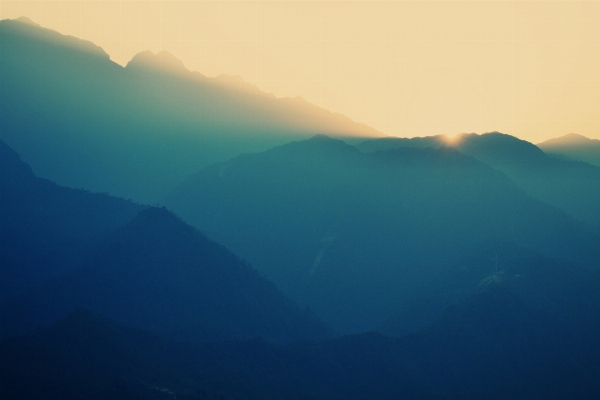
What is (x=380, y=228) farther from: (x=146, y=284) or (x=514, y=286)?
(x=146, y=284)

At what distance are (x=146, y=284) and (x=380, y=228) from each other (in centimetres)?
8299

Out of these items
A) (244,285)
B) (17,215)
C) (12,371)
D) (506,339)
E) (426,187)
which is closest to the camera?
(12,371)

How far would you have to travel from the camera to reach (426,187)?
18188cm

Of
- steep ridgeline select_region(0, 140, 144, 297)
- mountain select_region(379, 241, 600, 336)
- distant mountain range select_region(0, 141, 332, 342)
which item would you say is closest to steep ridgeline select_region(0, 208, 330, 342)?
distant mountain range select_region(0, 141, 332, 342)

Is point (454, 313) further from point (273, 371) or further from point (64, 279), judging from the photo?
point (64, 279)

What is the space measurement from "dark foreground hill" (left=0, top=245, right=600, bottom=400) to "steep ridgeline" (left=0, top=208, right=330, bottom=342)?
20327mm

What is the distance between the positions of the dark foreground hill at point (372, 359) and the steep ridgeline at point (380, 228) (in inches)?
1380

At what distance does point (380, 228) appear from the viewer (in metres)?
175

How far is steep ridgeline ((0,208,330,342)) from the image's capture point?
110m

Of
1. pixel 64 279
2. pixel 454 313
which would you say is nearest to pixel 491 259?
pixel 454 313

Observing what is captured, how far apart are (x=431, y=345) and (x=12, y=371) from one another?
7416 cm

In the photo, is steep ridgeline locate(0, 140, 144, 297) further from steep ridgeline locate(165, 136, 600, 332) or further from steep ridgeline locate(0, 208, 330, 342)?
steep ridgeline locate(165, 136, 600, 332)

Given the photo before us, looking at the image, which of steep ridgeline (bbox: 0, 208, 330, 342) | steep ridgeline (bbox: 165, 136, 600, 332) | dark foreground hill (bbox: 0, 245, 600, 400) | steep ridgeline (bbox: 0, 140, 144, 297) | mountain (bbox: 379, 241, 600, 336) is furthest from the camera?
steep ridgeline (bbox: 165, 136, 600, 332)

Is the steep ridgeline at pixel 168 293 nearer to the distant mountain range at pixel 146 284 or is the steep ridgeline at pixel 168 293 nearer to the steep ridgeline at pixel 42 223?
the distant mountain range at pixel 146 284
